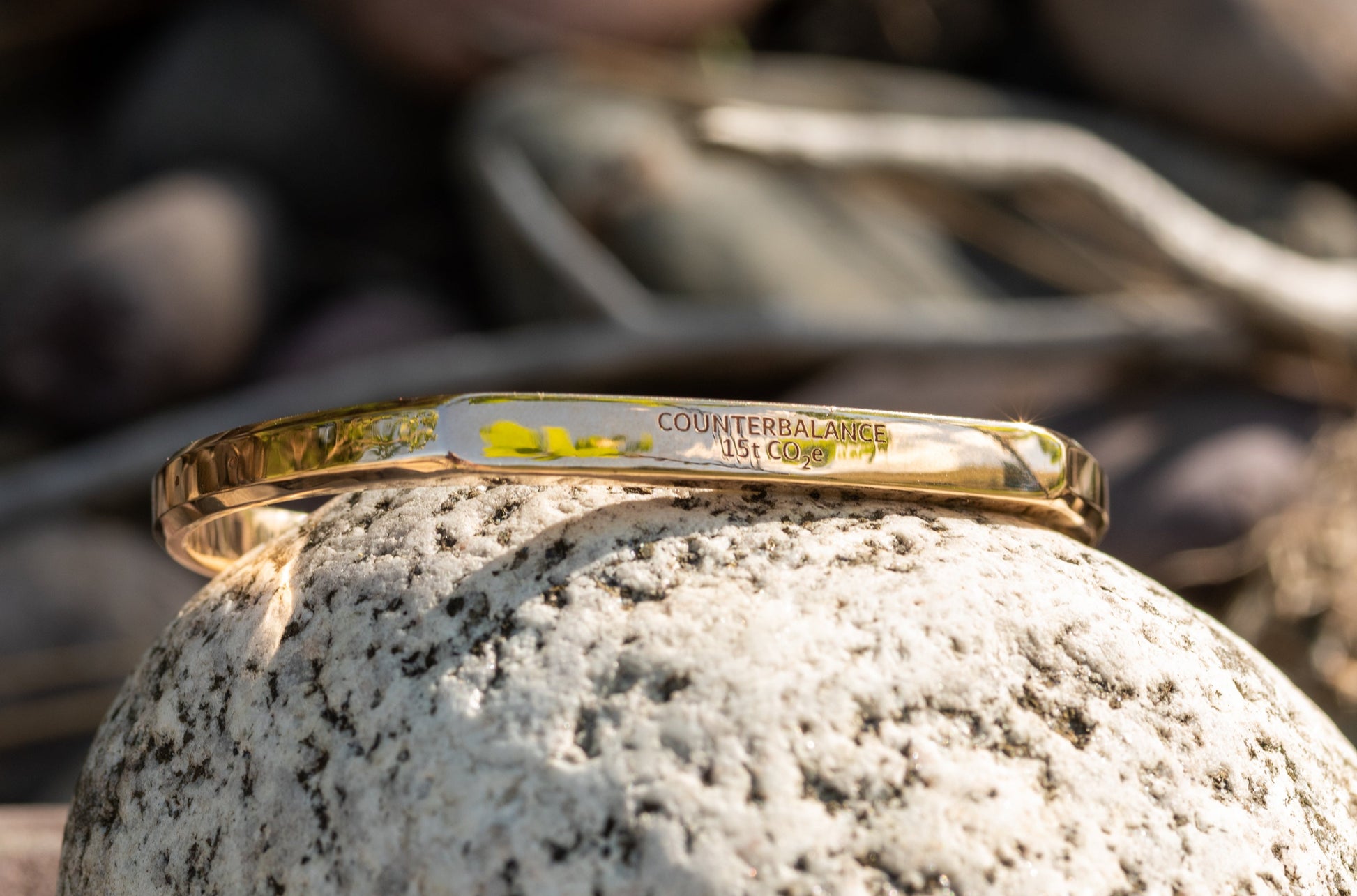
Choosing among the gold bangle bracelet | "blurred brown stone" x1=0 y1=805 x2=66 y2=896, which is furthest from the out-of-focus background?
the gold bangle bracelet

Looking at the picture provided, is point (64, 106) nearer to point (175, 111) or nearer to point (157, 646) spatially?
point (175, 111)

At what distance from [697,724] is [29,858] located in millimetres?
703

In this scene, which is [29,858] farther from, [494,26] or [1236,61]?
[1236,61]

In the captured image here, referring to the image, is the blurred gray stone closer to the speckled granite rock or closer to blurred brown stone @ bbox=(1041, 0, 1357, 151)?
the speckled granite rock

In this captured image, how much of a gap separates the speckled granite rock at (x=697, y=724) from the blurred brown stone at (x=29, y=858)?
0.22 meters

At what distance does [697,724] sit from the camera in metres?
0.58

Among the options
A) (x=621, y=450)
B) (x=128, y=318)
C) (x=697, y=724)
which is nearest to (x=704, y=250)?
(x=128, y=318)

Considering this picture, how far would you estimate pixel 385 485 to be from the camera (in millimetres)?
745

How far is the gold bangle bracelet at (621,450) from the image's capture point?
26.5 inches

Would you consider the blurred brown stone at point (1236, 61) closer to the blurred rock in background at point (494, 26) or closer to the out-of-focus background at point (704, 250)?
the out-of-focus background at point (704, 250)

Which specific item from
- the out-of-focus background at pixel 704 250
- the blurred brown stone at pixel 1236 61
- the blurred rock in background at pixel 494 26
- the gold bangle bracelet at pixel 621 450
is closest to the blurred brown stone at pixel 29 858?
the gold bangle bracelet at pixel 621 450

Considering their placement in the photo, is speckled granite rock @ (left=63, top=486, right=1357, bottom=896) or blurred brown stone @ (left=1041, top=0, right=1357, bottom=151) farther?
blurred brown stone @ (left=1041, top=0, right=1357, bottom=151)

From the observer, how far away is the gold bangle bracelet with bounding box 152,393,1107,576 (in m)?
0.67

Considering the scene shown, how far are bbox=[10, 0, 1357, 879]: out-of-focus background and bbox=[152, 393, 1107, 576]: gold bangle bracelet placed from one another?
127 cm
